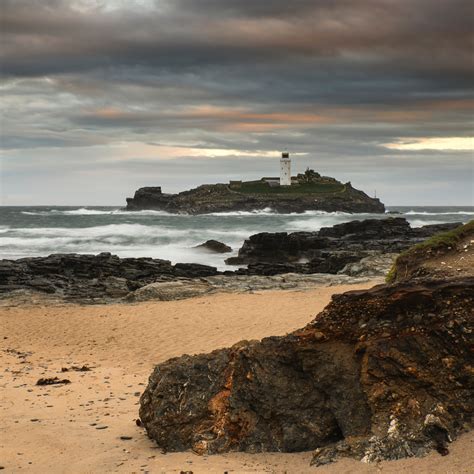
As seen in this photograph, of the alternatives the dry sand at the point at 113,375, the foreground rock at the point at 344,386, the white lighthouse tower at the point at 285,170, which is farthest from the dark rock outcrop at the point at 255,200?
the foreground rock at the point at 344,386

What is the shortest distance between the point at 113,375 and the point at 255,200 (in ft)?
407

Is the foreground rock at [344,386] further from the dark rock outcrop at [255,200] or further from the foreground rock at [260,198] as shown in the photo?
the foreground rock at [260,198]

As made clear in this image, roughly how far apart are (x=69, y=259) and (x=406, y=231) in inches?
1007

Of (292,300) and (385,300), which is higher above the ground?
(385,300)

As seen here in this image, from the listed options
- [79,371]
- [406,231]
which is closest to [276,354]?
[79,371]

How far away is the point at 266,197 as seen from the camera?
449ft

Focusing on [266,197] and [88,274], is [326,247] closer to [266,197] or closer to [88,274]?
[88,274]

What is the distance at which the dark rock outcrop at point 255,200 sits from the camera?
13212cm

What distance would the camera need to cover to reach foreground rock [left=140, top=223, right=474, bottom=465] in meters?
6.07

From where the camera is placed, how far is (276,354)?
22.9 ft

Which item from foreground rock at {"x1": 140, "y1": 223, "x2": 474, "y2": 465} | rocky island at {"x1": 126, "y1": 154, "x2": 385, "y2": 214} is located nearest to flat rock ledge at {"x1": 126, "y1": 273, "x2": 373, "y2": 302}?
foreground rock at {"x1": 140, "y1": 223, "x2": 474, "y2": 465}

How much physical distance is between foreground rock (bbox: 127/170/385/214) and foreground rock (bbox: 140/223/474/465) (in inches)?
4840

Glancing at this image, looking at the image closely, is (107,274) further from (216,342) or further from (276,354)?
(276,354)

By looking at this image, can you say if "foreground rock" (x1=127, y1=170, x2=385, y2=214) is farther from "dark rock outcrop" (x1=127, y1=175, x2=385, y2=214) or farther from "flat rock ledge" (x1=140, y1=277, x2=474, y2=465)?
"flat rock ledge" (x1=140, y1=277, x2=474, y2=465)
